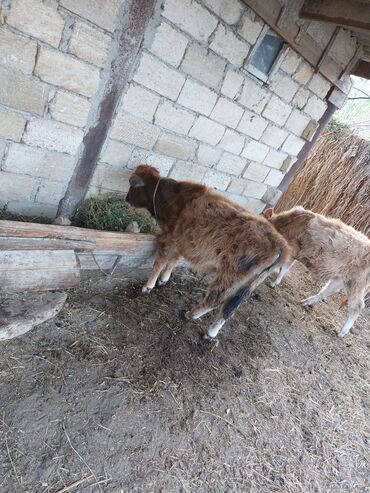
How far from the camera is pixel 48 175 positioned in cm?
355

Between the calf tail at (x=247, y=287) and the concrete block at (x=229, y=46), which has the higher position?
the concrete block at (x=229, y=46)

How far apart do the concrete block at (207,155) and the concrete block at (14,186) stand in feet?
7.40

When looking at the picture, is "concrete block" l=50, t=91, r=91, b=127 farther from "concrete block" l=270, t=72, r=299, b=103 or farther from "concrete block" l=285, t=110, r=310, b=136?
"concrete block" l=285, t=110, r=310, b=136

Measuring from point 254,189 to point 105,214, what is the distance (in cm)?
295

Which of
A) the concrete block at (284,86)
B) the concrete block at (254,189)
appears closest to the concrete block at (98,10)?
the concrete block at (284,86)

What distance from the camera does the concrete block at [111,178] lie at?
391cm

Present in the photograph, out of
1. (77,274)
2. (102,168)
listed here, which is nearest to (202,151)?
(102,168)

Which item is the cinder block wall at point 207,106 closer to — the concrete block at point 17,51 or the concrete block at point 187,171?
the concrete block at point 187,171

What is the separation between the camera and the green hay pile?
3961 millimetres

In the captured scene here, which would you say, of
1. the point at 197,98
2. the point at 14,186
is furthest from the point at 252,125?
the point at 14,186

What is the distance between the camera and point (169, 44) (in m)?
3.45

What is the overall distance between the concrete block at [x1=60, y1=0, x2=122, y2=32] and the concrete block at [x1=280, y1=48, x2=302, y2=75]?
2.58 metres

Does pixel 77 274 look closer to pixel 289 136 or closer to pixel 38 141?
pixel 38 141

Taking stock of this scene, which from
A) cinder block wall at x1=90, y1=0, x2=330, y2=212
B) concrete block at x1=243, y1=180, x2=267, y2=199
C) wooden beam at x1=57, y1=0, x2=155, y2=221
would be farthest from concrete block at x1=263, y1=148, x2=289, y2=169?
wooden beam at x1=57, y1=0, x2=155, y2=221
